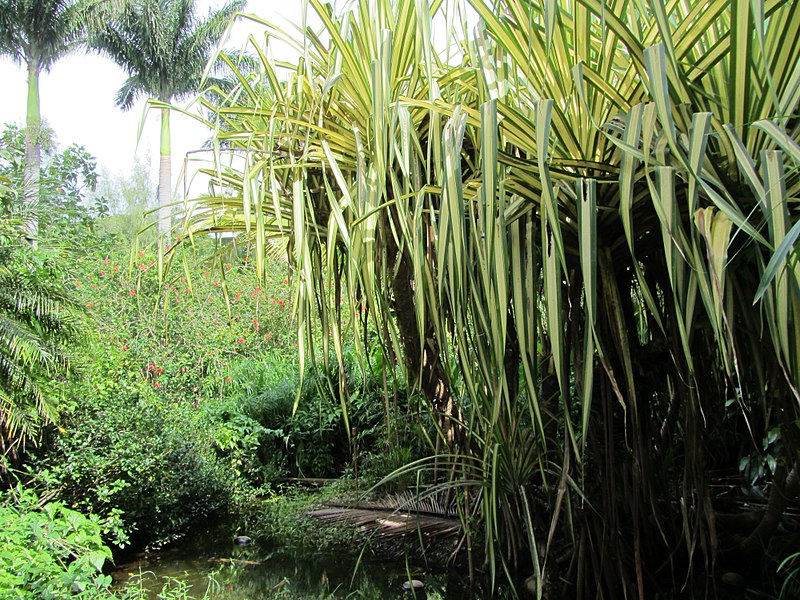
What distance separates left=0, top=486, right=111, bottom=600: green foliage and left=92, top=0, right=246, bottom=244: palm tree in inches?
539

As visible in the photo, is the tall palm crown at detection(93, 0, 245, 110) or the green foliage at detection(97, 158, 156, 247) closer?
the tall palm crown at detection(93, 0, 245, 110)

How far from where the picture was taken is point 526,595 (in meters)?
1.81

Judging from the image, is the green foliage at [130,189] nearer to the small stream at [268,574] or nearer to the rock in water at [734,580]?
the small stream at [268,574]

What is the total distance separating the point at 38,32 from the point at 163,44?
2.49 meters

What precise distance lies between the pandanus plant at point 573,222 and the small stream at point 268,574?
613 millimetres

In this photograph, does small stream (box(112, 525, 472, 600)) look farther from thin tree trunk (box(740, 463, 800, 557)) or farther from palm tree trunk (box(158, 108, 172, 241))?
palm tree trunk (box(158, 108, 172, 241))

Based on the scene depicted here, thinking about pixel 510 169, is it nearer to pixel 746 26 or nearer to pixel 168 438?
pixel 746 26

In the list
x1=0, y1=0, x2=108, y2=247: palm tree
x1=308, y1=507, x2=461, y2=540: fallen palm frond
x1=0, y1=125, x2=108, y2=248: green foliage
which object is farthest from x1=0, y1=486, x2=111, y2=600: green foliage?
x1=0, y1=0, x2=108, y2=247: palm tree

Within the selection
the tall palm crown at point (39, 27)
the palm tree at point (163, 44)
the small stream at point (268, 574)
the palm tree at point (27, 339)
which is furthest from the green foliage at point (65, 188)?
the tall palm crown at point (39, 27)

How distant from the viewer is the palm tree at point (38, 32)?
13.5m

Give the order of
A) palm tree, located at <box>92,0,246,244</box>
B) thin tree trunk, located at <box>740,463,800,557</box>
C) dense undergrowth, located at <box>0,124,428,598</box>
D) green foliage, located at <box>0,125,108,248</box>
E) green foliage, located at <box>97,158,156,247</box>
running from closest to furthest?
thin tree trunk, located at <box>740,463,800,557</box>, dense undergrowth, located at <box>0,124,428,598</box>, green foliage, located at <box>0,125,108,248</box>, palm tree, located at <box>92,0,246,244</box>, green foliage, located at <box>97,158,156,247</box>

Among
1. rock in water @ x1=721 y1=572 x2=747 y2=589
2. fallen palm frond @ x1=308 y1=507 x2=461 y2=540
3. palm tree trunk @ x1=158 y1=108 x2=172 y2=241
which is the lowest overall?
rock in water @ x1=721 y1=572 x2=747 y2=589

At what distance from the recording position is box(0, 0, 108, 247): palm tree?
13.5 meters

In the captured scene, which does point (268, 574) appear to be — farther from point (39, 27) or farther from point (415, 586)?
point (39, 27)
